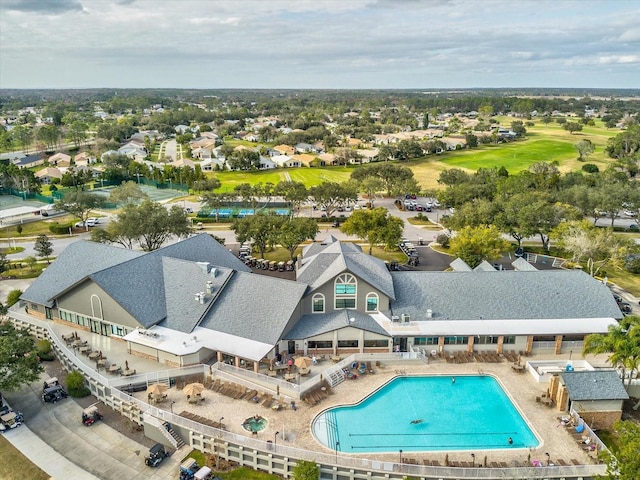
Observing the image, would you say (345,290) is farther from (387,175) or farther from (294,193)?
(387,175)

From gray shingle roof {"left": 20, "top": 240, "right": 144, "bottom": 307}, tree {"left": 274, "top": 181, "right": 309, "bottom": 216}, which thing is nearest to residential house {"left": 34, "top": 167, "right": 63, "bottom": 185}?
tree {"left": 274, "top": 181, "right": 309, "bottom": 216}

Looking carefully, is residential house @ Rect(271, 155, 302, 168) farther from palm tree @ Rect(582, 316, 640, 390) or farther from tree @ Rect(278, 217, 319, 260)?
palm tree @ Rect(582, 316, 640, 390)

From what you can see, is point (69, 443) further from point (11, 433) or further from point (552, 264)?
point (552, 264)

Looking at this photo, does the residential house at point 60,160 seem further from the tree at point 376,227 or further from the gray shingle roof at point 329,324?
the gray shingle roof at point 329,324

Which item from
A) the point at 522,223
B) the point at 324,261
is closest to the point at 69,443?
the point at 324,261

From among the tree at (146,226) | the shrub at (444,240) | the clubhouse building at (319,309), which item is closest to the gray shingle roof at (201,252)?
the clubhouse building at (319,309)

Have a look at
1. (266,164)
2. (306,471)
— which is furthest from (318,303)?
(266,164)

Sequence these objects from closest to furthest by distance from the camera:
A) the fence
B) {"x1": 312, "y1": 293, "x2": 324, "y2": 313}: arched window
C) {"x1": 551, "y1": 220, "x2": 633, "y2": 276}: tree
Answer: the fence < {"x1": 312, "y1": 293, "x2": 324, "y2": 313}: arched window < {"x1": 551, "y1": 220, "x2": 633, "y2": 276}: tree
